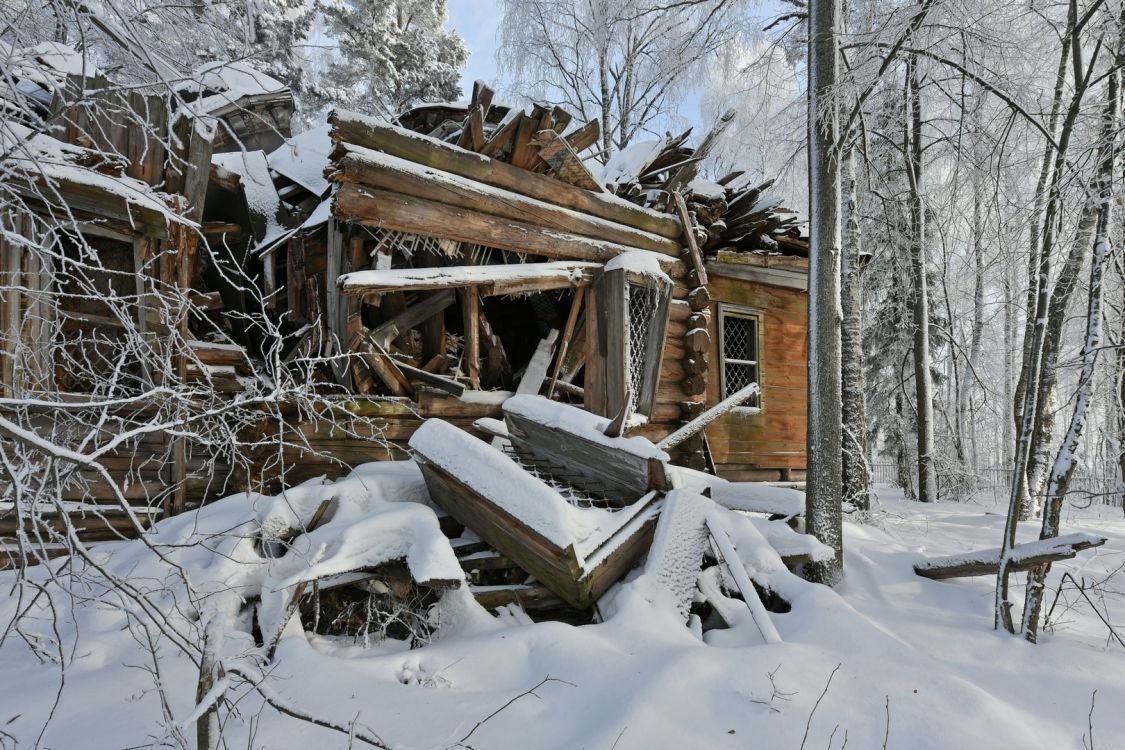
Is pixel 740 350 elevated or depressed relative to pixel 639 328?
depressed

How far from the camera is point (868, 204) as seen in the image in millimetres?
13047

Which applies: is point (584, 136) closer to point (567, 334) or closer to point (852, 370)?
point (567, 334)

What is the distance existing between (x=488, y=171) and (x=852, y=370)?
18.3 ft

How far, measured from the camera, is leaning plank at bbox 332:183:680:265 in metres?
5.32

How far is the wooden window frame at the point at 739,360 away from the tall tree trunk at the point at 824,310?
4355mm

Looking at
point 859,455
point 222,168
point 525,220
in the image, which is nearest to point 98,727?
point 525,220

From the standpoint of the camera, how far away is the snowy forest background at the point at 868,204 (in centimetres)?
252

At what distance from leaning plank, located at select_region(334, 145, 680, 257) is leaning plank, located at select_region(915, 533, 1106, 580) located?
4744 mm

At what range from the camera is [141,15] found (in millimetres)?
2090

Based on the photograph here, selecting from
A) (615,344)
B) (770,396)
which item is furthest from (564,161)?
(770,396)

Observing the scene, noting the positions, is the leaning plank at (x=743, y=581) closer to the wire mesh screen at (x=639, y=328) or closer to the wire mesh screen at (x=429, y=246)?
the wire mesh screen at (x=639, y=328)

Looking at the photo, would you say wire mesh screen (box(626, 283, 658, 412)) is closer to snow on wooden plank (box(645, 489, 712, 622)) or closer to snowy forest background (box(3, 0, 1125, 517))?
snowy forest background (box(3, 0, 1125, 517))

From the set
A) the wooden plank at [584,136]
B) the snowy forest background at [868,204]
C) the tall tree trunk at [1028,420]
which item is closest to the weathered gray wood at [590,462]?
the snowy forest background at [868,204]

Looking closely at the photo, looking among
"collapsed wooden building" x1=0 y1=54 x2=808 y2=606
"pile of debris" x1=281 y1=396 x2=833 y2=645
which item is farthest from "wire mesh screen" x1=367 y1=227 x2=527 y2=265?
"pile of debris" x1=281 y1=396 x2=833 y2=645
